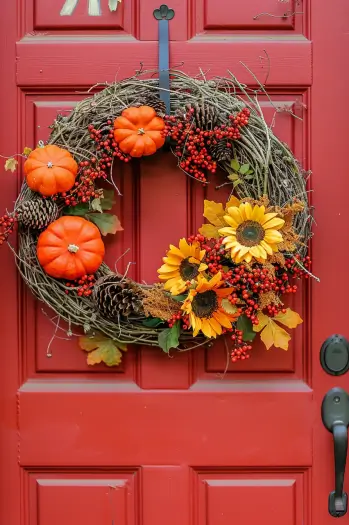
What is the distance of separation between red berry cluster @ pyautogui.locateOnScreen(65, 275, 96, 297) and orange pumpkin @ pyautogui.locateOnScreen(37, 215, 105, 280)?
0.04ft

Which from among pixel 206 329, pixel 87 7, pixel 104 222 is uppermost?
pixel 87 7

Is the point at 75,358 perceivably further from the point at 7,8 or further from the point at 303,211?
Result: the point at 7,8

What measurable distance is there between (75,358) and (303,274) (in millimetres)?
576

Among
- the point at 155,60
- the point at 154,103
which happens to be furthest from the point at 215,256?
the point at 155,60

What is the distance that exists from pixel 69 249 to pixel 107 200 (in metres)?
0.18

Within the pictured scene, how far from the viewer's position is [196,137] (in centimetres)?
162

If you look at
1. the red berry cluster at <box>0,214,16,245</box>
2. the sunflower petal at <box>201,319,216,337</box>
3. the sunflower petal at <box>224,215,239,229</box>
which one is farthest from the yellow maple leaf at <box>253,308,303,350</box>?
the red berry cluster at <box>0,214,16,245</box>

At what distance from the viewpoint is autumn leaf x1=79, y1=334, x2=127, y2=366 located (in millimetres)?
1703

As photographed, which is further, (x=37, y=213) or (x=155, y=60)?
(x=155, y=60)

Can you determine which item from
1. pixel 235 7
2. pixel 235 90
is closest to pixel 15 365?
pixel 235 90

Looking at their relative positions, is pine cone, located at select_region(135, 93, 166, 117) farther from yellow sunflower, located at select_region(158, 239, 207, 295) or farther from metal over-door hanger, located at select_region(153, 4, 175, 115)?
yellow sunflower, located at select_region(158, 239, 207, 295)

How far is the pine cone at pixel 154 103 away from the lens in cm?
165

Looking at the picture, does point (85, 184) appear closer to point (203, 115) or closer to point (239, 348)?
point (203, 115)

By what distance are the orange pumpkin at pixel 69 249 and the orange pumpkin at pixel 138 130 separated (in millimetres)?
204
